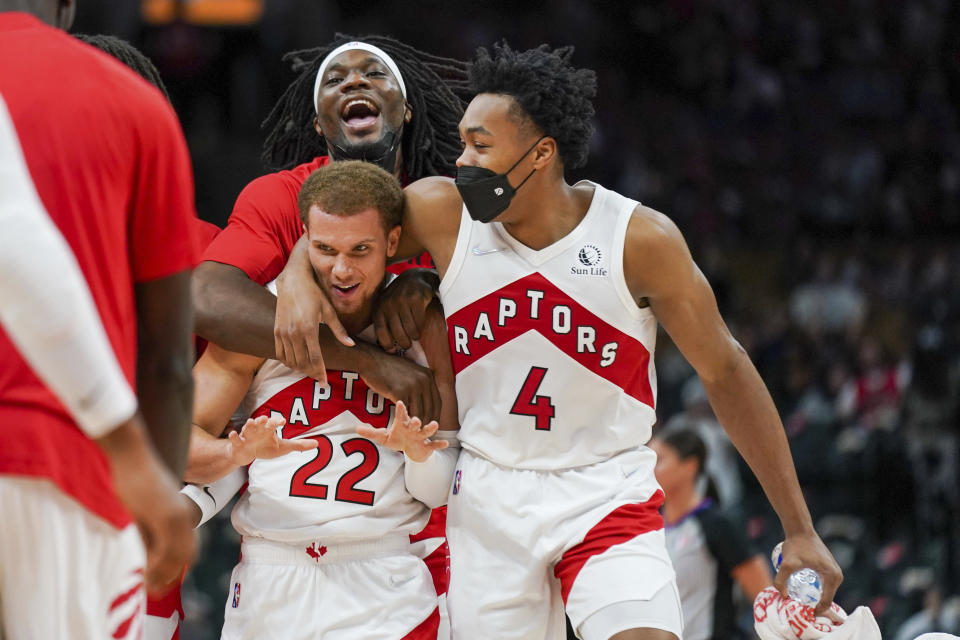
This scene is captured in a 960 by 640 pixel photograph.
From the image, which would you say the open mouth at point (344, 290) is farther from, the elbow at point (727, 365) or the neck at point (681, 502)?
the neck at point (681, 502)

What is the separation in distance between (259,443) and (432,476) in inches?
23.7

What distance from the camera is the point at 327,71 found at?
14.6 ft

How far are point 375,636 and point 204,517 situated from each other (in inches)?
28.7

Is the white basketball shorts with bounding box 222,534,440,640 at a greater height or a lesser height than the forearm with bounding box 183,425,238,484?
lesser

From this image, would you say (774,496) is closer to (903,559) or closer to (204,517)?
(204,517)

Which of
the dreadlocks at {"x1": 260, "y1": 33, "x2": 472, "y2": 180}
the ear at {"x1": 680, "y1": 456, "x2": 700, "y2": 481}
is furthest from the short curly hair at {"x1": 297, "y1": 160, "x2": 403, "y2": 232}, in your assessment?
the ear at {"x1": 680, "y1": 456, "x2": 700, "y2": 481}

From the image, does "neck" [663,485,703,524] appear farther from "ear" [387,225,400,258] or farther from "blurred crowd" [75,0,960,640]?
"blurred crowd" [75,0,960,640]

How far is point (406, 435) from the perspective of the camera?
11.3 feet

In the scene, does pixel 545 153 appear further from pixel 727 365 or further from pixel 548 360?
pixel 727 365

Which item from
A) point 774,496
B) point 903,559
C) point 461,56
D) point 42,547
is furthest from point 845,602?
point 461,56

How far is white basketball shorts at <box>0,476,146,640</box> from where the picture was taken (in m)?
1.83

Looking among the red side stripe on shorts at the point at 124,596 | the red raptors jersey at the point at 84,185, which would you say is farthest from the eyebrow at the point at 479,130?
the red side stripe on shorts at the point at 124,596

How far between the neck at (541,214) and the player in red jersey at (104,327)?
5.47 feet

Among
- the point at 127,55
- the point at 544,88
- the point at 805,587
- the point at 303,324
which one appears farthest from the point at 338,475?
the point at 127,55
